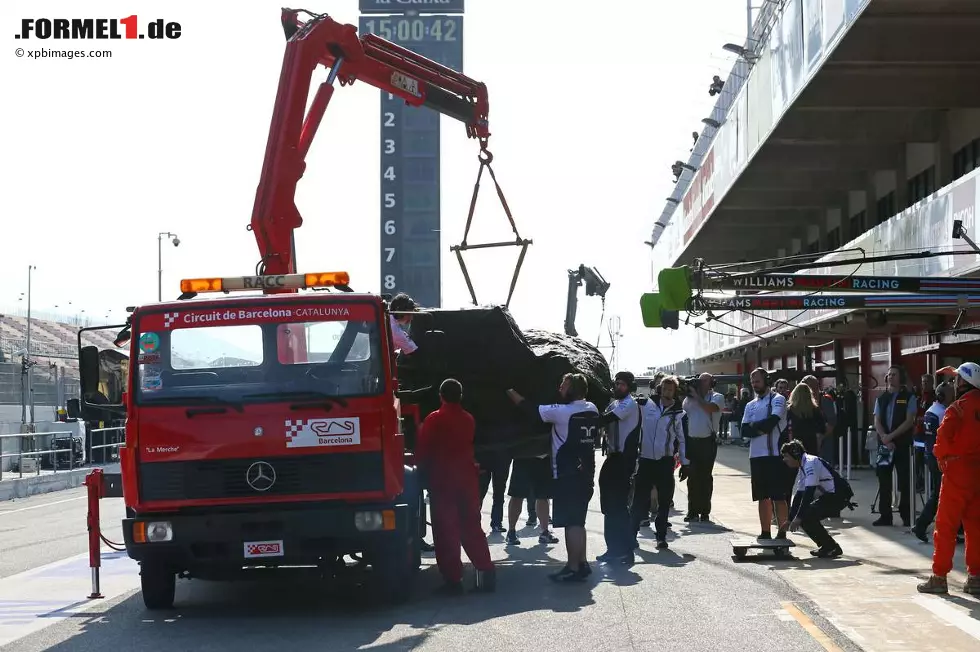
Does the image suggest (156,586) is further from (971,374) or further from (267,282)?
(971,374)

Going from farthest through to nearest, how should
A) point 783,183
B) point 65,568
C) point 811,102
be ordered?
1. point 783,183
2. point 811,102
3. point 65,568

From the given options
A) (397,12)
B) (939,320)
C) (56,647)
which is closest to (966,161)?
(939,320)

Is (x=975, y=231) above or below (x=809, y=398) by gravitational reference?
above

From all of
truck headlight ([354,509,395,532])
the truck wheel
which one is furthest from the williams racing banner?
the truck wheel

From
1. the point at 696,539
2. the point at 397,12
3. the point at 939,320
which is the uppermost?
the point at 397,12

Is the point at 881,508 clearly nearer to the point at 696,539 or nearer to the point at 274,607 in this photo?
the point at 696,539

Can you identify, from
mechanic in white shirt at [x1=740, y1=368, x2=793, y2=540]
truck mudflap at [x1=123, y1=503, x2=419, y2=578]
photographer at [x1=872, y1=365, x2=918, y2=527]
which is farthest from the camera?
photographer at [x1=872, y1=365, x2=918, y2=527]

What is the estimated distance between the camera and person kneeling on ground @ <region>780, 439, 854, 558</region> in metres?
12.5

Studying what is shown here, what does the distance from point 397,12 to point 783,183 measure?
54.8m

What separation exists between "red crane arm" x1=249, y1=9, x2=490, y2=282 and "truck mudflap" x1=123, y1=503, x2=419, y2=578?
3.82m

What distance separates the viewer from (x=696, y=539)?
14508 mm

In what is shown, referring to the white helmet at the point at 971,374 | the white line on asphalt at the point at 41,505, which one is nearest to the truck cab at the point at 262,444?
the white helmet at the point at 971,374

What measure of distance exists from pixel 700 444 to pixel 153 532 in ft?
27.4

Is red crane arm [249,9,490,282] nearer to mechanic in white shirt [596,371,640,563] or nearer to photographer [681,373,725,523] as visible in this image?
mechanic in white shirt [596,371,640,563]
